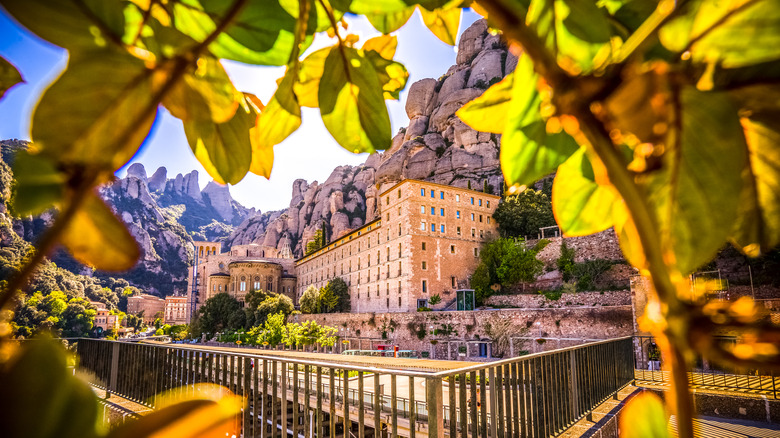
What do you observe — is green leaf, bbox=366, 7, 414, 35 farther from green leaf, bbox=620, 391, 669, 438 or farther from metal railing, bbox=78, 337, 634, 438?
metal railing, bbox=78, 337, 634, 438

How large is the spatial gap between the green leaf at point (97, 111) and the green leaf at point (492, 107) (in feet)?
0.66

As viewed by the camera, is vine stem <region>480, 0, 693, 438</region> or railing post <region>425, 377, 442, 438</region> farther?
railing post <region>425, 377, 442, 438</region>

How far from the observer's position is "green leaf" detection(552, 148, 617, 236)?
0.86ft

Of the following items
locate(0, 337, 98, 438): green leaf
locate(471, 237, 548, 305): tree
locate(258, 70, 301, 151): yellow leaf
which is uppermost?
locate(471, 237, 548, 305): tree

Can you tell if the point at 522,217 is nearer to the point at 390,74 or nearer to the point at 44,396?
the point at 390,74

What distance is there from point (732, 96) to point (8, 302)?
0.92 feet

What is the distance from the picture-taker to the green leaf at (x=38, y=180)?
0.15 metres

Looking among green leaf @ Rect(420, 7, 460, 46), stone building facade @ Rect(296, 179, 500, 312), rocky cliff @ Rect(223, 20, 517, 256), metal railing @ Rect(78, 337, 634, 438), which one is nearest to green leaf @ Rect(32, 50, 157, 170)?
green leaf @ Rect(420, 7, 460, 46)

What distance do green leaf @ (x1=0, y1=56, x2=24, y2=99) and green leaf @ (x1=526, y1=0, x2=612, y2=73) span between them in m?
0.27

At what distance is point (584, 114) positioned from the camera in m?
0.15

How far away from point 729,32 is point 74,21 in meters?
0.27

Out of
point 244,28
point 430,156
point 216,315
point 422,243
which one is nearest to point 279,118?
point 244,28

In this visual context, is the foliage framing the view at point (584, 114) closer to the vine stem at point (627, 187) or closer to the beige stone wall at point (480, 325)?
the vine stem at point (627, 187)

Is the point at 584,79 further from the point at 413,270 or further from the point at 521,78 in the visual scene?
the point at 413,270
